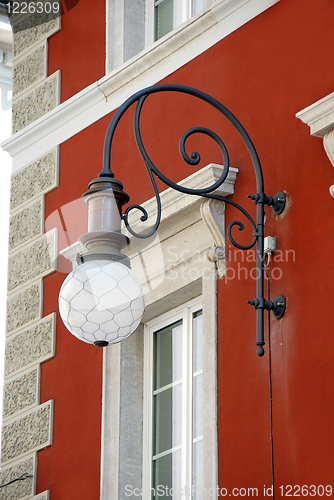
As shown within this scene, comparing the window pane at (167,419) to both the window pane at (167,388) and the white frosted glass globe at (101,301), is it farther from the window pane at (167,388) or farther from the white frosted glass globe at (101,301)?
the white frosted glass globe at (101,301)

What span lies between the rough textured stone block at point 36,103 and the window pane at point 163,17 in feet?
3.15

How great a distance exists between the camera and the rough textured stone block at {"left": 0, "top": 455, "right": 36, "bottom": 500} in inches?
271

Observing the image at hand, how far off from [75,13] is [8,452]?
345 centimetres

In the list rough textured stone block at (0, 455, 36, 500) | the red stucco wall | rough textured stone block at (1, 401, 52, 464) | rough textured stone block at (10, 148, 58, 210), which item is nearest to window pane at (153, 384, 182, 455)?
the red stucco wall

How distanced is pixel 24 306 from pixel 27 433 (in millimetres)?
977

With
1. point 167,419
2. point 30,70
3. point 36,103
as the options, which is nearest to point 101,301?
point 167,419

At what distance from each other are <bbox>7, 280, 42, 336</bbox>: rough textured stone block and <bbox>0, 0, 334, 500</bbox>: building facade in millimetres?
18

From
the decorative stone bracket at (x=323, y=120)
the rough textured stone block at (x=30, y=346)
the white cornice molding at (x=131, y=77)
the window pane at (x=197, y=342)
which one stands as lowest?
the window pane at (x=197, y=342)

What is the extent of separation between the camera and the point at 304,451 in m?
5.09

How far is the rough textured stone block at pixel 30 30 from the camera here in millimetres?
8195

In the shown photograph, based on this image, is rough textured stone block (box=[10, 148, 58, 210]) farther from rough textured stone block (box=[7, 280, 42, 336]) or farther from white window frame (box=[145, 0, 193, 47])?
white window frame (box=[145, 0, 193, 47])

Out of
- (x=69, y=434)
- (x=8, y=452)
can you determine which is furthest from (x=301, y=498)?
(x=8, y=452)

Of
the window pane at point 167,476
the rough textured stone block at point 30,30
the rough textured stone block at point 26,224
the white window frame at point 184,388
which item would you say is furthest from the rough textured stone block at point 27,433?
the rough textured stone block at point 30,30

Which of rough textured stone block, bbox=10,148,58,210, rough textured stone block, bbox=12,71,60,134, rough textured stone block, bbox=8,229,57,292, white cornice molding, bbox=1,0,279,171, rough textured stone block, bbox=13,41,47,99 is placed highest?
rough textured stone block, bbox=13,41,47,99
